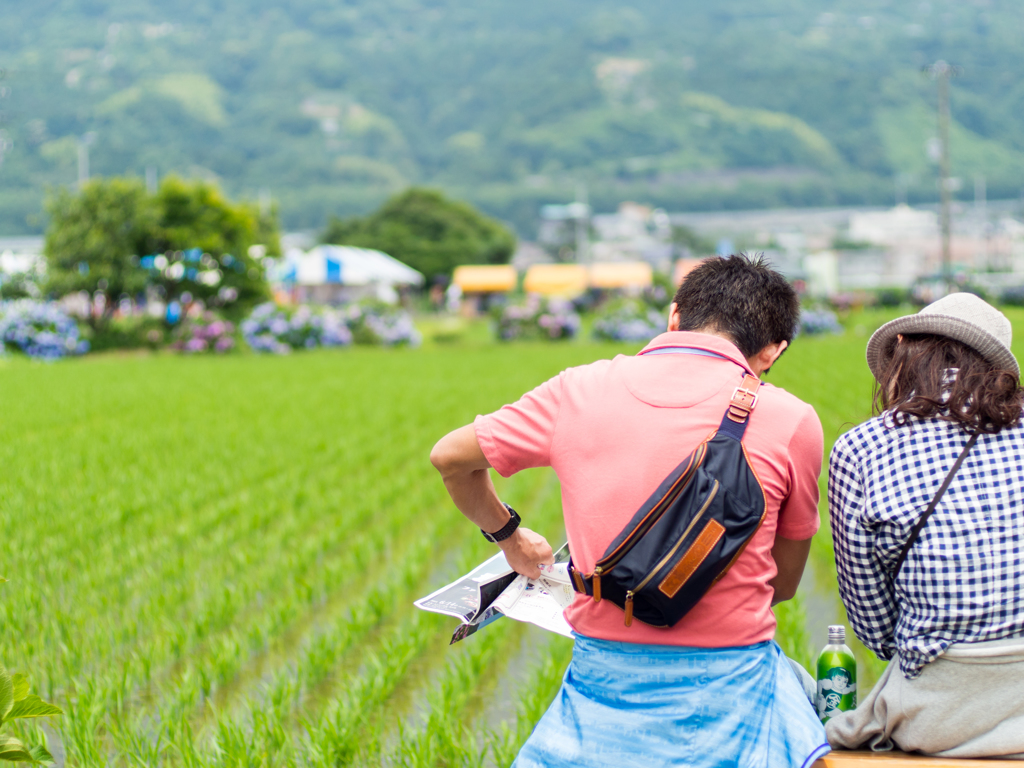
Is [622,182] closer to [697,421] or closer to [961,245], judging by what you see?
[961,245]

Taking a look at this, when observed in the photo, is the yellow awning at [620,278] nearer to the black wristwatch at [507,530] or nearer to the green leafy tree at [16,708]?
the black wristwatch at [507,530]

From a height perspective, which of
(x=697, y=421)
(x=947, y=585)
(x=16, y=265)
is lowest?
(x=16, y=265)

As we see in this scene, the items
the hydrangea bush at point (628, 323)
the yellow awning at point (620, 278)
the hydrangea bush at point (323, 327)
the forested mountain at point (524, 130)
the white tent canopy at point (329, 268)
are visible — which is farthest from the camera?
the forested mountain at point (524, 130)

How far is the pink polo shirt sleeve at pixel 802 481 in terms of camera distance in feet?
5.97

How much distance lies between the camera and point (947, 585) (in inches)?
73.0

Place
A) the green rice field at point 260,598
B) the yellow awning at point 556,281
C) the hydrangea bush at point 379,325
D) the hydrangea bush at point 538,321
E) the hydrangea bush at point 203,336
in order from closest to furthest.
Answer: the green rice field at point 260,598
the hydrangea bush at point 203,336
the hydrangea bush at point 379,325
the hydrangea bush at point 538,321
the yellow awning at point 556,281

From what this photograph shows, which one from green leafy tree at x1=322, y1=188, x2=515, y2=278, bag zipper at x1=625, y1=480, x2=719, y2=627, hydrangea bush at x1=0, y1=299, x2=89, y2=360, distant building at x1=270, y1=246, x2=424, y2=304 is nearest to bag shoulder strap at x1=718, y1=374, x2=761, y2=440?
bag zipper at x1=625, y1=480, x2=719, y2=627

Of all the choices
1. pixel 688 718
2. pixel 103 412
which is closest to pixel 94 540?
pixel 688 718

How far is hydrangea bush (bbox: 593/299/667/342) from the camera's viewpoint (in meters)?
25.3

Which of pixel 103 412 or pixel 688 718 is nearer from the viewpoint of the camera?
A: pixel 688 718

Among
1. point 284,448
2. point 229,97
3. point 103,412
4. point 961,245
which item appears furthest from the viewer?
point 229,97

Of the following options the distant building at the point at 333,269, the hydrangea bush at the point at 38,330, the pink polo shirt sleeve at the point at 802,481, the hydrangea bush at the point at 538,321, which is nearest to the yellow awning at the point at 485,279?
the distant building at the point at 333,269

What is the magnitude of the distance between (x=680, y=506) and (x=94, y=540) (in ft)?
15.3

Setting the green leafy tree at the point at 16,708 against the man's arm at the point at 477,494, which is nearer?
the green leafy tree at the point at 16,708
